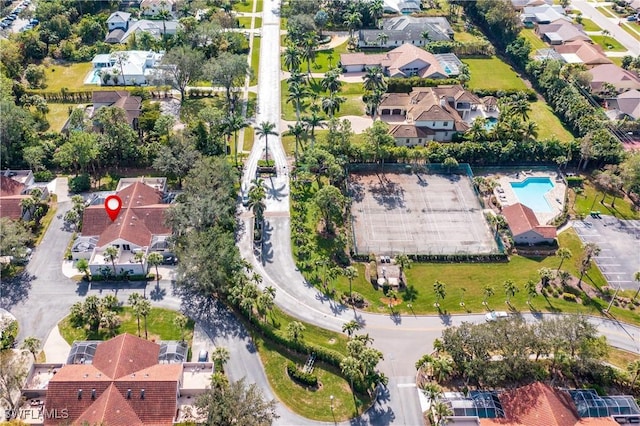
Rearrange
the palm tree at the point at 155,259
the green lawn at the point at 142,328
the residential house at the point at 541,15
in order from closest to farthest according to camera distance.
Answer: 1. the green lawn at the point at 142,328
2. the palm tree at the point at 155,259
3. the residential house at the point at 541,15

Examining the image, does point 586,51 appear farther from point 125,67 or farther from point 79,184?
point 79,184

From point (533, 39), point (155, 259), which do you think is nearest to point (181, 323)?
point (155, 259)

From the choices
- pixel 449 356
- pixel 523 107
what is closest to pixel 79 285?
pixel 449 356

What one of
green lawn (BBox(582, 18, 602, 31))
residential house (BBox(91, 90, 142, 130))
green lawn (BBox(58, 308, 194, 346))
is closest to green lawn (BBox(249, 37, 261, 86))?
residential house (BBox(91, 90, 142, 130))

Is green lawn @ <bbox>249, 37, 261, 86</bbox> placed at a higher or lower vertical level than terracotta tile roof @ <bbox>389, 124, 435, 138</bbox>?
lower

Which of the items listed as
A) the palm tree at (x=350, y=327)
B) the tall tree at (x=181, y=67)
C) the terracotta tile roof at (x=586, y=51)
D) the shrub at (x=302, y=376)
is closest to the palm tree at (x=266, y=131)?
the tall tree at (x=181, y=67)

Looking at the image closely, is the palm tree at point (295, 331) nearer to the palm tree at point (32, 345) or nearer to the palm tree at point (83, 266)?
the palm tree at point (32, 345)

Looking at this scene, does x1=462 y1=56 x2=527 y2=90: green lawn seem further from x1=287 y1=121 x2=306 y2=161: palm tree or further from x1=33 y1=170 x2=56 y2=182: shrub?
x1=33 y1=170 x2=56 y2=182: shrub
